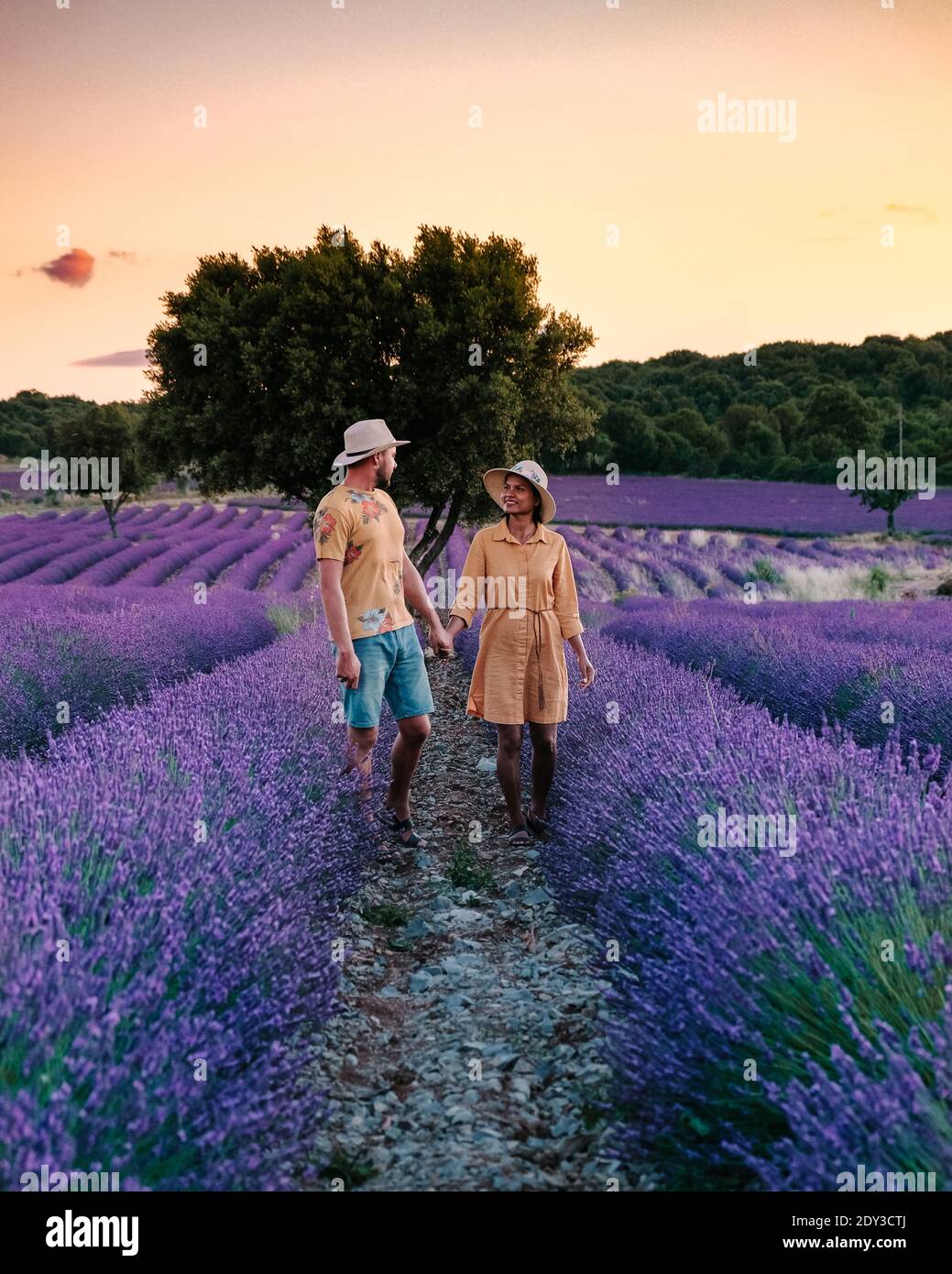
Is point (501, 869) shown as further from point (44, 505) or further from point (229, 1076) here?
point (44, 505)

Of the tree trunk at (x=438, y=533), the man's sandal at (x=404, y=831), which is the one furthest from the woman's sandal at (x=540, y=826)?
the tree trunk at (x=438, y=533)

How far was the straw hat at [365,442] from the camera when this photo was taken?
371 centimetres

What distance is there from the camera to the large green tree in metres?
10.1

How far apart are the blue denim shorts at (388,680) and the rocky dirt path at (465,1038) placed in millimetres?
730

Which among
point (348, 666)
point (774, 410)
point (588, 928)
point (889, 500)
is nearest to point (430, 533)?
point (348, 666)

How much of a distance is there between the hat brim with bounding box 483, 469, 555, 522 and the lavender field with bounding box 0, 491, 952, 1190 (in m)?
1.05

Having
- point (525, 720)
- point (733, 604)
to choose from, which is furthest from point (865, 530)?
point (525, 720)

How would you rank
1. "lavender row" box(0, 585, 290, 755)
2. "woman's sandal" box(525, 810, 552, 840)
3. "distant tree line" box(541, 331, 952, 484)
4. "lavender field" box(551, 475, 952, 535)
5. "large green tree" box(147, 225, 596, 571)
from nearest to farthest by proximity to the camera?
"woman's sandal" box(525, 810, 552, 840) → "lavender row" box(0, 585, 290, 755) → "large green tree" box(147, 225, 596, 571) → "lavender field" box(551, 475, 952, 535) → "distant tree line" box(541, 331, 952, 484)

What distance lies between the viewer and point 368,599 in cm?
375

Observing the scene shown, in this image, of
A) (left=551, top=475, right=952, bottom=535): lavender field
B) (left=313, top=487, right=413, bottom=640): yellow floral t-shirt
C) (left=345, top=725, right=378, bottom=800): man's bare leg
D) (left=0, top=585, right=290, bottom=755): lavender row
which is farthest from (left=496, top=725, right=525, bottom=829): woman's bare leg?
(left=551, top=475, right=952, bottom=535): lavender field

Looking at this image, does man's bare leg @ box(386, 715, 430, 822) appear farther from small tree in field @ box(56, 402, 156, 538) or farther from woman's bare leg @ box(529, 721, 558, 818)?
small tree in field @ box(56, 402, 156, 538)

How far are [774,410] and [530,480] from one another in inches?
1742

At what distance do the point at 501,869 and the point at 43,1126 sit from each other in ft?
8.99
